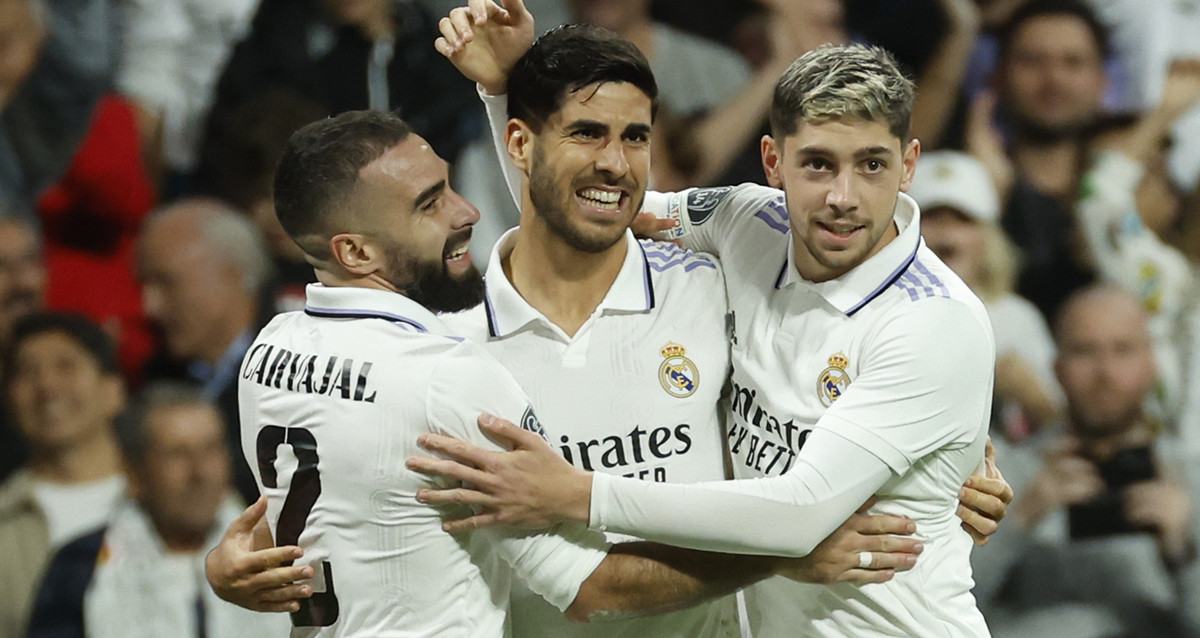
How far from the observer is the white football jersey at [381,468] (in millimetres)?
2492

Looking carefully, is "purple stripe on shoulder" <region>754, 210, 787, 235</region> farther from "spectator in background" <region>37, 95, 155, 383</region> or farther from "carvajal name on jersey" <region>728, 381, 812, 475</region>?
"spectator in background" <region>37, 95, 155, 383</region>

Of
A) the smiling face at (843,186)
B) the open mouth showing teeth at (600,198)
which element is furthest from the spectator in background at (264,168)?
the smiling face at (843,186)

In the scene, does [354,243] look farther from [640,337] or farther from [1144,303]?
[1144,303]

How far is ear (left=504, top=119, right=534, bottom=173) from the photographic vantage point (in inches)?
119

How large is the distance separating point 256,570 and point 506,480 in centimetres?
64

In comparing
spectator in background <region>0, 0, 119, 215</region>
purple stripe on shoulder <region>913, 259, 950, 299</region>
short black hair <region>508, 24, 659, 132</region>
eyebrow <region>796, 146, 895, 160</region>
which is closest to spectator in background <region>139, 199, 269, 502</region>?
spectator in background <region>0, 0, 119, 215</region>

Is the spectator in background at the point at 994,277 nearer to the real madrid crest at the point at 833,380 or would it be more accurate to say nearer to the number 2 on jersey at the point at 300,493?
the real madrid crest at the point at 833,380

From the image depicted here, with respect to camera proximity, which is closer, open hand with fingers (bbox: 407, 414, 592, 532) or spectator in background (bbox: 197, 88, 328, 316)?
open hand with fingers (bbox: 407, 414, 592, 532)

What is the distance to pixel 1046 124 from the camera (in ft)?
23.7

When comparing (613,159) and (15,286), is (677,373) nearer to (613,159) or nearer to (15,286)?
(613,159)

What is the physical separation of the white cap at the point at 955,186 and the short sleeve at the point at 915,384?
4.33 metres

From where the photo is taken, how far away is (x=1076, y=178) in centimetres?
722

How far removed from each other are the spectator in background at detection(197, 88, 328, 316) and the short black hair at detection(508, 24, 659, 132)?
3.62 m

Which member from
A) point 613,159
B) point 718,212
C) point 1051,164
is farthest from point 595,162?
point 1051,164
